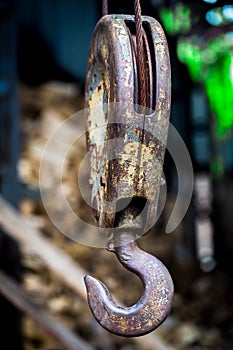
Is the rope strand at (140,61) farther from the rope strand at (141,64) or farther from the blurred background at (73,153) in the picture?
the blurred background at (73,153)

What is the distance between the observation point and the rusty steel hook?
3.24 feet

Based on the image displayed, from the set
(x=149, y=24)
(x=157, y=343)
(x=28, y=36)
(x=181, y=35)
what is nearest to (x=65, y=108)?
(x=28, y=36)

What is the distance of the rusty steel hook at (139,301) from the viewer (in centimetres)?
99

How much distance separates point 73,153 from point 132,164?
13.6 feet

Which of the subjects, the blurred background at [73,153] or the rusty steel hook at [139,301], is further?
the blurred background at [73,153]

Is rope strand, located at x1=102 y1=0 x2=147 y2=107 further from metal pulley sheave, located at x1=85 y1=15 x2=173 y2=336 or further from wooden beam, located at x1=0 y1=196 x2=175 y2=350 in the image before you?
wooden beam, located at x1=0 y1=196 x2=175 y2=350

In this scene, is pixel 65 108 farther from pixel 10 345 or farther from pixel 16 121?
pixel 10 345

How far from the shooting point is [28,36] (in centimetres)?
467

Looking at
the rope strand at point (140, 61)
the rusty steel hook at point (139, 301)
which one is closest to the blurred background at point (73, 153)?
the rope strand at point (140, 61)

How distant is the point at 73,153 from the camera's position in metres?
5.12

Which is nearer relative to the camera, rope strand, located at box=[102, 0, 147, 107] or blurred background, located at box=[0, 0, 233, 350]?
rope strand, located at box=[102, 0, 147, 107]

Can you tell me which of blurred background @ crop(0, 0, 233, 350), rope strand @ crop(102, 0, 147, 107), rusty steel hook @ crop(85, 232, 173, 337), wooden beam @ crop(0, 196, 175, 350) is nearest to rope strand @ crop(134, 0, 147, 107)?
rope strand @ crop(102, 0, 147, 107)

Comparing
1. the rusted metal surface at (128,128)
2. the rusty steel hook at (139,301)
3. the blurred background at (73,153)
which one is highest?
the rusted metal surface at (128,128)

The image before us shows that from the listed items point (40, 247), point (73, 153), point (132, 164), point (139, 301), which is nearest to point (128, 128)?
point (132, 164)
